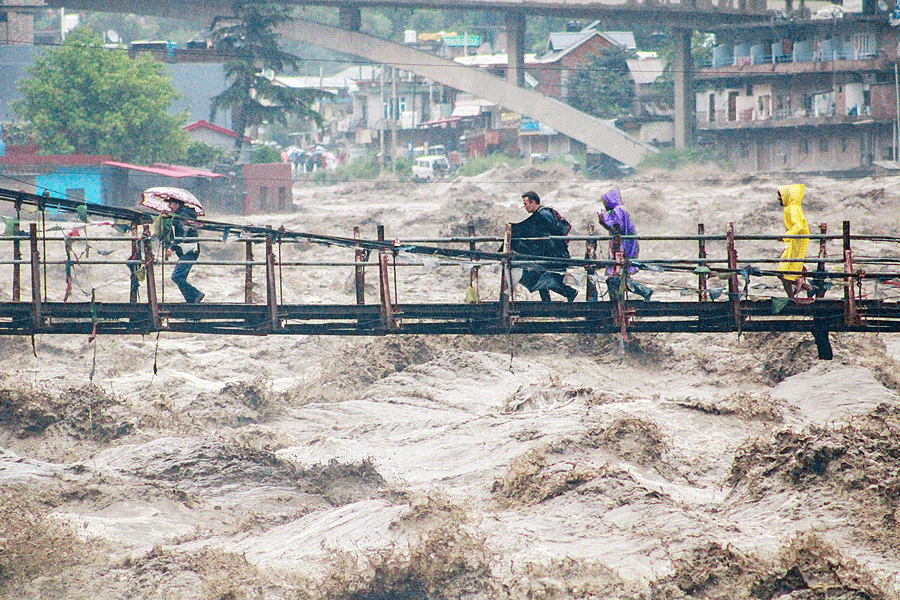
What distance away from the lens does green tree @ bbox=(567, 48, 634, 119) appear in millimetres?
58000

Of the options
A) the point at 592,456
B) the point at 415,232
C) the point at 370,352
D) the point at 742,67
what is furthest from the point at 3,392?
the point at 742,67

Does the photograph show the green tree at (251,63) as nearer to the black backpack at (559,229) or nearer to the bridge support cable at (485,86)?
the bridge support cable at (485,86)

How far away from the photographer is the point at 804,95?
168 ft

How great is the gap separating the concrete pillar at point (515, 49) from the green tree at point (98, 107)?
17307 millimetres

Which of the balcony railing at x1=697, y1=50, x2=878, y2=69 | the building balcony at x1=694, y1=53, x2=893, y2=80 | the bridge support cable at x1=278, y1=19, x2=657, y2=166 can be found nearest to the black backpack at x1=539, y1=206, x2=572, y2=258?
the bridge support cable at x1=278, y1=19, x2=657, y2=166

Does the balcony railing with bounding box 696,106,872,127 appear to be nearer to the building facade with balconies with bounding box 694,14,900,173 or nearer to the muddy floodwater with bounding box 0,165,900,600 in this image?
the building facade with balconies with bounding box 694,14,900,173

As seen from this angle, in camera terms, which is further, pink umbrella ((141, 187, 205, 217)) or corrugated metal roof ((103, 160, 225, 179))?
corrugated metal roof ((103, 160, 225, 179))

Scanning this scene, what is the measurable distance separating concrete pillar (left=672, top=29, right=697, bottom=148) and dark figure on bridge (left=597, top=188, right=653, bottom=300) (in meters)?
40.7

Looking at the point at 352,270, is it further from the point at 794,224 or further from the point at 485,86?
the point at 485,86

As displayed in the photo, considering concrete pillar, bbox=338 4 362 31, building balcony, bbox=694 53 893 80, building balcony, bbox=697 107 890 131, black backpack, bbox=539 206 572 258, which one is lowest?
black backpack, bbox=539 206 572 258

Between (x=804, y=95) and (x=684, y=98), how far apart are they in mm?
5530

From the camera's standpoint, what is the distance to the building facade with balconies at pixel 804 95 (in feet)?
157

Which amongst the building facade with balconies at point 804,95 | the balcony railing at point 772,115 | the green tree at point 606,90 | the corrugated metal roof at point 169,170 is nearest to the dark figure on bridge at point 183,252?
the corrugated metal roof at point 169,170

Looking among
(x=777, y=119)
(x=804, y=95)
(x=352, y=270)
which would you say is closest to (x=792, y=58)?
(x=804, y=95)
